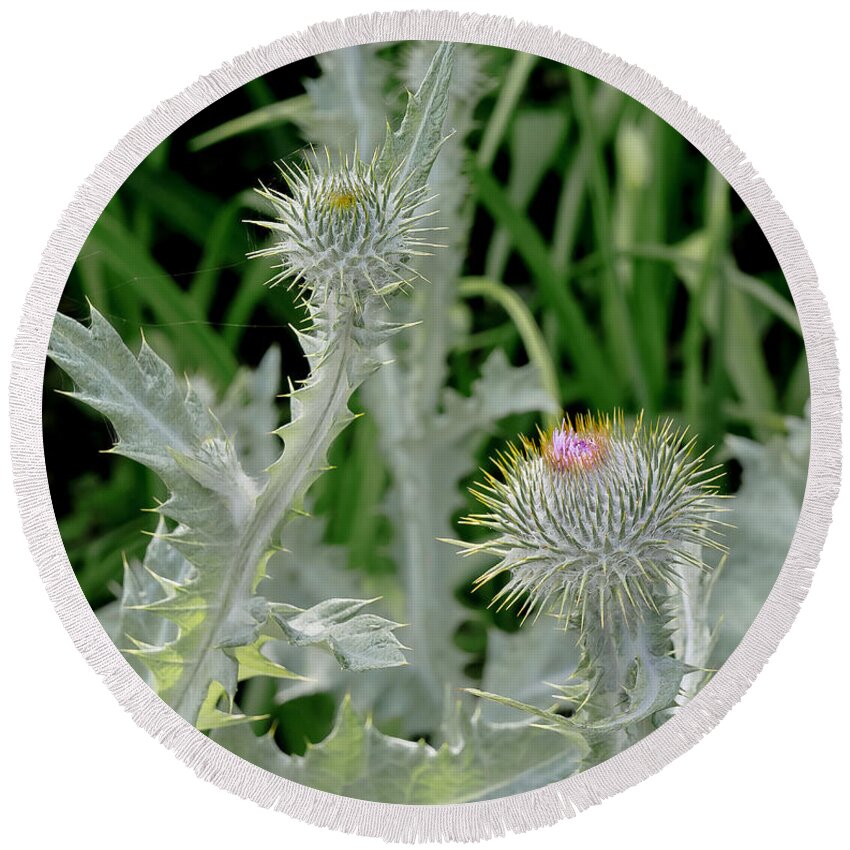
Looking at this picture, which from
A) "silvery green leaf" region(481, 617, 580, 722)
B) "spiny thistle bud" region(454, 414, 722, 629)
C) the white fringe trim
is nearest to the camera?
"spiny thistle bud" region(454, 414, 722, 629)

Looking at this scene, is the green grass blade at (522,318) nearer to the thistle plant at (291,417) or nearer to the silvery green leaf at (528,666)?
the thistle plant at (291,417)

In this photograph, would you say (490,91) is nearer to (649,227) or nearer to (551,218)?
(551,218)

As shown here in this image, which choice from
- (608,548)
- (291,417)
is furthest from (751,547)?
(291,417)

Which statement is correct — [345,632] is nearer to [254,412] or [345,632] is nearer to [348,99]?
[254,412]

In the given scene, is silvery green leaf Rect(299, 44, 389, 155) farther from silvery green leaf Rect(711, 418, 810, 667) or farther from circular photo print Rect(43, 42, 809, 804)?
silvery green leaf Rect(711, 418, 810, 667)

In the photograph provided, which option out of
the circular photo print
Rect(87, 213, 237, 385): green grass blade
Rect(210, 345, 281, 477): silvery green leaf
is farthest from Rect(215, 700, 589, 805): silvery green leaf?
Rect(87, 213, 237, 385): green grass blade

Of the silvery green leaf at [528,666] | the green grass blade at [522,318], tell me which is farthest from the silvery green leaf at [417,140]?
the silvery green leaf at [528,666]

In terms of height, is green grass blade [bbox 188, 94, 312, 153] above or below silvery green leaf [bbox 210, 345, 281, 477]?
above
